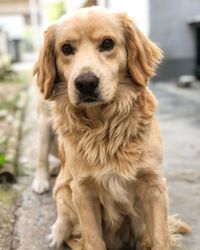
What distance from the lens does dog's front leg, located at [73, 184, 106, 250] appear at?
256cm

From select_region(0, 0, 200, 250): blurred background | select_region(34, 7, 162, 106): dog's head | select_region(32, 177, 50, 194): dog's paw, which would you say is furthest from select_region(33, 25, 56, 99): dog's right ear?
select_region(32, 177, 50, 194): dog's paw

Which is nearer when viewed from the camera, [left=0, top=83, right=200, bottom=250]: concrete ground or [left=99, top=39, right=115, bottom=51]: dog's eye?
[left=99, top=39, right=115, bottom=51]: dog's eye

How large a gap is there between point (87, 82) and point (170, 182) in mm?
1781

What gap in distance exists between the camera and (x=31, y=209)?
11.6ft

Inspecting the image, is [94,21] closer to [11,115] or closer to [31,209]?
[31,209]

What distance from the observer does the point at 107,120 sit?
2623 mm

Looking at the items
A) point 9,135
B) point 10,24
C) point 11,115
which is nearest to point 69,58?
point 9,135

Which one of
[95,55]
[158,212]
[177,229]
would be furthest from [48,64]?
[177,229]

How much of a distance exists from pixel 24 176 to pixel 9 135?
3.95 ft

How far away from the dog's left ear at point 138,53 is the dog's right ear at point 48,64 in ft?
Answer: 1.36

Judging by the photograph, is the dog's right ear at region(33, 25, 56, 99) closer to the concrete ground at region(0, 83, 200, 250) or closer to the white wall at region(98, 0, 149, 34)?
the concrete ground at region(0, 83, 200, 250)

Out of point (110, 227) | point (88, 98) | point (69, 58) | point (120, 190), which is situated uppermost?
point (69, 58)

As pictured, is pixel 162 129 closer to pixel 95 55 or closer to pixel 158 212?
pixel 158 212

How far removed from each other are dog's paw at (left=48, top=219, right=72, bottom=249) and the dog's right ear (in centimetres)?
83
